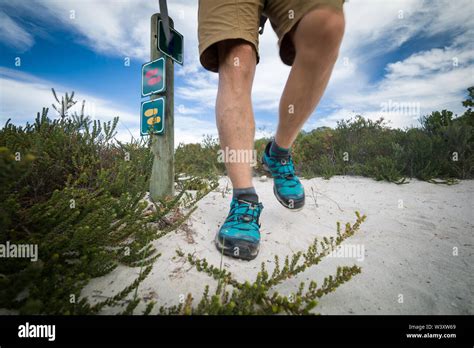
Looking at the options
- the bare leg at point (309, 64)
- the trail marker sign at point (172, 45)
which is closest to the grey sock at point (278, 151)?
the bare leg at point (309, 64)

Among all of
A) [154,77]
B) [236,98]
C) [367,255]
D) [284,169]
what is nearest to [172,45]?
[154,77]

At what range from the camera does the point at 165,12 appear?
6.27ft

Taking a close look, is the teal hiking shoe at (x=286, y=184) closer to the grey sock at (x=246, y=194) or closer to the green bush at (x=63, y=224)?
the grey sock at (x=246, y=194)

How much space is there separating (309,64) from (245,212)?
103 centimetres

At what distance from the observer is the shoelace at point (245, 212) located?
1555mm

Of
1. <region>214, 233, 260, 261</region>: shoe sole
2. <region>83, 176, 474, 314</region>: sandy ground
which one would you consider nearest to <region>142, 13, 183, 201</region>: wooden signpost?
<region>83, 176, 474, 314</region>: sandy ground

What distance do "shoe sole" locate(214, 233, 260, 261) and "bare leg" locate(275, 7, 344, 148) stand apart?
949 millimetres

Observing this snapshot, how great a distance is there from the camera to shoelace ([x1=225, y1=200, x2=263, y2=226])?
1.55m

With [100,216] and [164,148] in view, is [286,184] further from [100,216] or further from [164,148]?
[100,216]

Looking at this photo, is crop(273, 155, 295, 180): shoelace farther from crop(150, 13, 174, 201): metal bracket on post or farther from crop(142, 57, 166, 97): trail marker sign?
crop(142, 57, 166, 97): trail marker sign

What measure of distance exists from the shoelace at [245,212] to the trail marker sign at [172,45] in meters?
1.46

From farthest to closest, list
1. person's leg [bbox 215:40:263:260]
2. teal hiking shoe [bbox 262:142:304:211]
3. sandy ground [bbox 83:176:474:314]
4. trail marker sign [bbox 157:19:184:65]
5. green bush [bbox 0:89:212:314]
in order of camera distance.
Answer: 1. trail marker sign [bbox 157:19:184:65]
2. teal hiking shoe [bbox 262:142:304:211]
3. person's leg [bbox 215:40:263:260]
4. sandy ground [bbox 83:176:474:314]
5. green bush [bbox 0:89:212:314]

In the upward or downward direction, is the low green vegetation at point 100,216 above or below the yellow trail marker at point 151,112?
below
